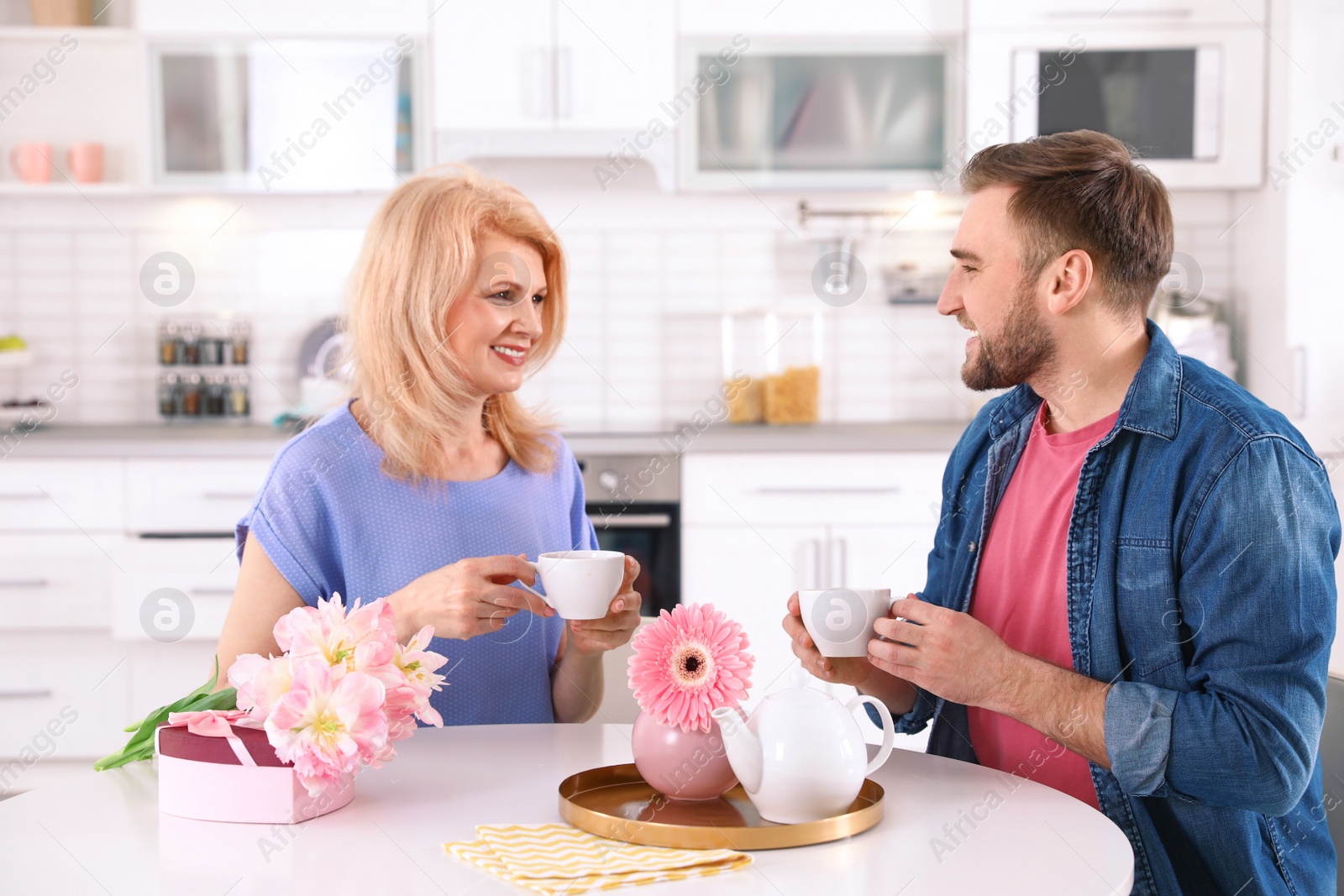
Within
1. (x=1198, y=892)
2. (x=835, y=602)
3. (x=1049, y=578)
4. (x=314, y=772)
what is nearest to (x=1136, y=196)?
(x=1049, y=578)

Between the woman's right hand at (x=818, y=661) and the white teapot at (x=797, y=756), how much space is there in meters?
0.24

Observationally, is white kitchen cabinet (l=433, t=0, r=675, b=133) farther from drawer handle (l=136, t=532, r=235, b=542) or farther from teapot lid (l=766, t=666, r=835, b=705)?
teapot lid (l=766, t=666, r=835, b=705)

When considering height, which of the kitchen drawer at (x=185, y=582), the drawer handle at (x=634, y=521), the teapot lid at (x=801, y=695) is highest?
the teapot lid at (x=801, y=695)

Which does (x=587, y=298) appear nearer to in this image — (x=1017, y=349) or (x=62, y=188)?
(x=62, y=188)

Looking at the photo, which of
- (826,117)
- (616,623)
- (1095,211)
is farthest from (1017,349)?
(826,117)

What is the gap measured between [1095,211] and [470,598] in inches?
34.4

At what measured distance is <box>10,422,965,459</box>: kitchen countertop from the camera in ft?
9.99

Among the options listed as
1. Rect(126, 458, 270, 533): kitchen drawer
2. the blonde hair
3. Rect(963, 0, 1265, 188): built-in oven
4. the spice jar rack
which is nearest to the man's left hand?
the blonde hair

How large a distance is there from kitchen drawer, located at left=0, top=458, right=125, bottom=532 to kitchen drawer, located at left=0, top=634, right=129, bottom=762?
0.32 meters

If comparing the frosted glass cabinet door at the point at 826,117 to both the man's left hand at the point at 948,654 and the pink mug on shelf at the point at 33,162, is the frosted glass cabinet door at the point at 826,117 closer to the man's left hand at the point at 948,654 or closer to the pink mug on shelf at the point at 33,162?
the pink mug on shelf at the point at 33,162

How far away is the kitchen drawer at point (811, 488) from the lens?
311 centimetres

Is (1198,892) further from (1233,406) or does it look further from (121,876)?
(121,876)

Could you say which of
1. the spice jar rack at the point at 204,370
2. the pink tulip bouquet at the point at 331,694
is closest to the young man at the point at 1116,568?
the pink tulip bouquet at the point at 331,694

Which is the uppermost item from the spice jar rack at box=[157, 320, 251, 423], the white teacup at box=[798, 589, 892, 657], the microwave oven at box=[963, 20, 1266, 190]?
the microwave oven at box=[963, 20, 1266, 190]
